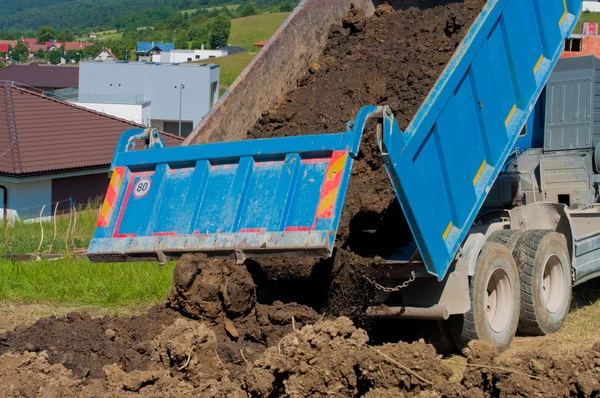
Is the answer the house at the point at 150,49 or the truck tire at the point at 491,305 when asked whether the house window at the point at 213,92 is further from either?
the truck tire at the point at 491,305

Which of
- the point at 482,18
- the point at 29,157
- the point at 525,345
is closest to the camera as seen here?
the point at 482,18

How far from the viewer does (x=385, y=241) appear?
6789 mm

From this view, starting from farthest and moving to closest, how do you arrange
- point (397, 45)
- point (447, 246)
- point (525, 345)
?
point (397, 45) → point (525, 345) → point (447, 246)

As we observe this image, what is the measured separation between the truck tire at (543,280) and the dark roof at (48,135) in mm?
23576

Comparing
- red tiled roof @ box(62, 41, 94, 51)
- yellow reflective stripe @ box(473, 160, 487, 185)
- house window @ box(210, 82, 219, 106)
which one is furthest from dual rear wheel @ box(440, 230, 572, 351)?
red tiled roof @ box(62, 41, 94, 51)

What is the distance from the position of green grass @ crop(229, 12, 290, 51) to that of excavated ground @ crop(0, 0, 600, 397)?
408 feet

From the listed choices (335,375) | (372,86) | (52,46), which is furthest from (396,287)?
(52,46)

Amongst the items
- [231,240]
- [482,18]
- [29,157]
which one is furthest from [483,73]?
[29,157]

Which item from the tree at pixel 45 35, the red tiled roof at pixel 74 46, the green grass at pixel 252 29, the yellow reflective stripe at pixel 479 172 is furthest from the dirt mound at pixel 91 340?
the tree at pixel 45 35

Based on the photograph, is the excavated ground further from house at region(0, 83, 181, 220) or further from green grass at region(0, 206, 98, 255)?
house at region(0, 83, 181, 220)

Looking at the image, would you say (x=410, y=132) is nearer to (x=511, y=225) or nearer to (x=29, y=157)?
(x=511, y=225)

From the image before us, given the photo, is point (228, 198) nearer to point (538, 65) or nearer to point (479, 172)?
point (479, 172)

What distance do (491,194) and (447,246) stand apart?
7.23ft

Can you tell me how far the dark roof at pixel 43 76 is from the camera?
76.6m
